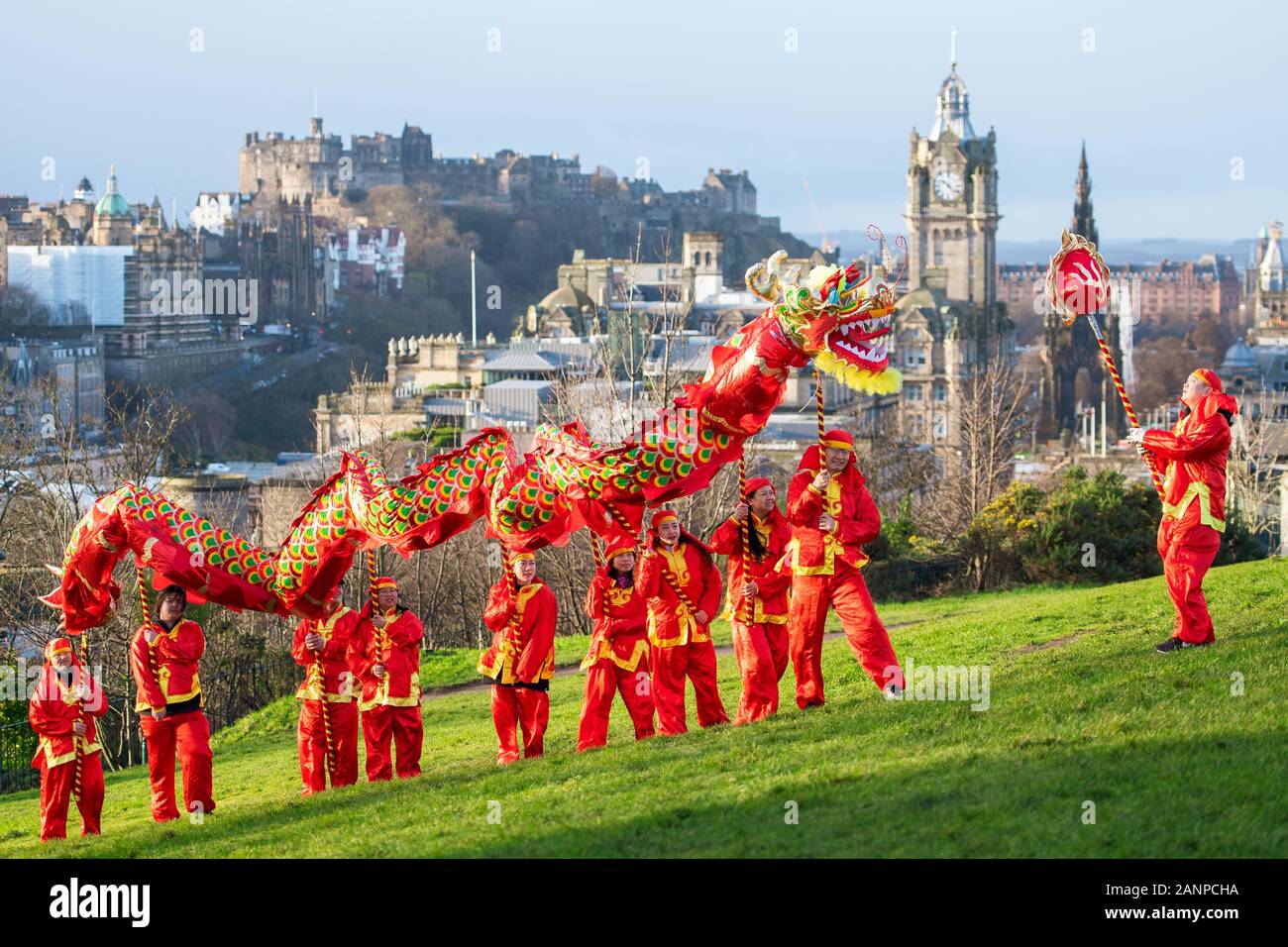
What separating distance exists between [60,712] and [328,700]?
212 cm

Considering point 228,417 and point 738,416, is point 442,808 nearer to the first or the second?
point 738,416

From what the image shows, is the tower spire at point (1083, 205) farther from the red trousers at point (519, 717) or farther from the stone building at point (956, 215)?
the red trousers at point (519, 717)

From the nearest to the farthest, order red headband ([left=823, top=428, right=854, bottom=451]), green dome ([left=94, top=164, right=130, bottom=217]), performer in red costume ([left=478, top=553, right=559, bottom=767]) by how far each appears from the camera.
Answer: red headband ([left=823, top=428, right=854, bottom=451]) < performer in red costume ([left=478, top=553, right=559, bottom=767]) < green dome ([left=94, top=164, right=130, bottom=217])

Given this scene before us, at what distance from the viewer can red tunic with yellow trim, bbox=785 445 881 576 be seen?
55.4 feet

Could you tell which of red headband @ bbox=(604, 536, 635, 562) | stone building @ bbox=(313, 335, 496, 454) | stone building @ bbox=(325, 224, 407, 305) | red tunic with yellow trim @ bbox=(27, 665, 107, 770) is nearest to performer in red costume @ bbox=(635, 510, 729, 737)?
red headband @ bbox=(604, 536, 635, 562)

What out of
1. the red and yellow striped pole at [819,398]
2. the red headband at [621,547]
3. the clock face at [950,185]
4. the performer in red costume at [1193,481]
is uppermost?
the clock face at [950,185]

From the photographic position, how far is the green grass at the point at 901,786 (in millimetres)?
12797

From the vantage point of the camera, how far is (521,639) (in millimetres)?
17641

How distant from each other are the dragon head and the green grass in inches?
103

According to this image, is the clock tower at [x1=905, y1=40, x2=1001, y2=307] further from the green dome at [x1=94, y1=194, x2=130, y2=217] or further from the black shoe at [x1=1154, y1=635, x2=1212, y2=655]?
the black shoe at [x1=1154, y1=635, x2=1212, y2=655]

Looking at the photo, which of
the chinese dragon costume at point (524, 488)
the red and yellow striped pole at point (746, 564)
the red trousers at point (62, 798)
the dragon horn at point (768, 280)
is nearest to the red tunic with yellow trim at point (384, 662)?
the chinese dragon costume at point (524, 488)

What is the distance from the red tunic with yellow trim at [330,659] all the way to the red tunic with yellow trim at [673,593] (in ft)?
8.25

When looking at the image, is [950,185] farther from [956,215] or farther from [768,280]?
[768,280]
